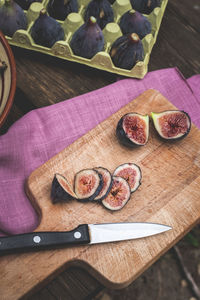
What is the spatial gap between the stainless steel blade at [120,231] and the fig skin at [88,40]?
2.94ft

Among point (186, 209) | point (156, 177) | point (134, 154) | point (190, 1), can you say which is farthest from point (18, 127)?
point (190, 1)

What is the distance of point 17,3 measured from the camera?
2016mm

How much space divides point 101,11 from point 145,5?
0.26 meters

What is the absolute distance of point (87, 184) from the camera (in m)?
1.64

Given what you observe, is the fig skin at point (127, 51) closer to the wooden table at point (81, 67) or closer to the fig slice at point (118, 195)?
the wooden table at point (81, 67)

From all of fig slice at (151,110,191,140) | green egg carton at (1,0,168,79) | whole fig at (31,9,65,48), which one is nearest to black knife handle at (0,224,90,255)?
fig slice at (151,110,191,140)

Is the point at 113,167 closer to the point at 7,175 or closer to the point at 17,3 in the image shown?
the point at 7,175

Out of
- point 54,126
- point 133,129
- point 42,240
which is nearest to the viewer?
point 42,240

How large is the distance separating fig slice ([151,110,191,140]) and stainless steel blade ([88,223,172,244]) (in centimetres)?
47

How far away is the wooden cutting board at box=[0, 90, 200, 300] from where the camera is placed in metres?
1.49

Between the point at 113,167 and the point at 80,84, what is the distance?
0.52 m

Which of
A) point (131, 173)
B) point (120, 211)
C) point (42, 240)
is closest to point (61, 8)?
point (131, 173)

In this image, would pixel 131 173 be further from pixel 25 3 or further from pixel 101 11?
pixel 25 3

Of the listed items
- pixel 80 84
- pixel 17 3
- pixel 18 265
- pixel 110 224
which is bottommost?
pixel 18 265
